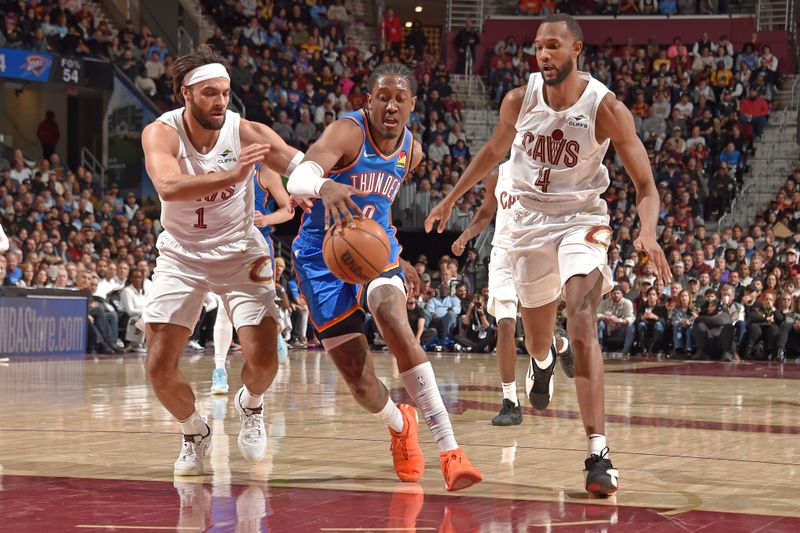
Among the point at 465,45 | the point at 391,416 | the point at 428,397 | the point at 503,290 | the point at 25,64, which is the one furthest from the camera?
the point at 465,45

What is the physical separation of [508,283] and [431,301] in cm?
1044

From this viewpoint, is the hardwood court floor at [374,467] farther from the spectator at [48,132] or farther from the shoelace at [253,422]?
the spectator at [48,132]

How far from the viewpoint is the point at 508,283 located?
8.13m

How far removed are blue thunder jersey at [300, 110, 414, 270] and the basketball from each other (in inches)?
15.5

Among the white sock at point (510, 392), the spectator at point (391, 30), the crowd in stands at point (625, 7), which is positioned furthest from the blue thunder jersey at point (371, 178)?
the spectator at point (391, 30)

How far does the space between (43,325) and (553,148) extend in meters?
11.1

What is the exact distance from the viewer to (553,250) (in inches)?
228

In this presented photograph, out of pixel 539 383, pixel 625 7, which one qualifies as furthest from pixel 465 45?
pixel 539 383

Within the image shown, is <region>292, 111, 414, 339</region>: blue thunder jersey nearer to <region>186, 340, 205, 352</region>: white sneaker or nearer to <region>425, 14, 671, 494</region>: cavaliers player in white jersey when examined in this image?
<region>425, 14, 671, 494</region>: cavaliers player in white jersey

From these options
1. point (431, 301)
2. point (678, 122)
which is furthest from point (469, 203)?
point (678, 122)

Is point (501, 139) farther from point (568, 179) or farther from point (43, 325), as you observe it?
point (43, 325)

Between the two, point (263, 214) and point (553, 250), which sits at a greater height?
point (263, 214)

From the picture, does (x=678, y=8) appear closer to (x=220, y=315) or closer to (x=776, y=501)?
(x=220, y=315)

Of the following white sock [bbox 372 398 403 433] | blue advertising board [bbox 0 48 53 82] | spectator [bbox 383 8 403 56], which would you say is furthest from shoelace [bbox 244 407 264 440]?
spectator [bbox 383 8 403 56]
